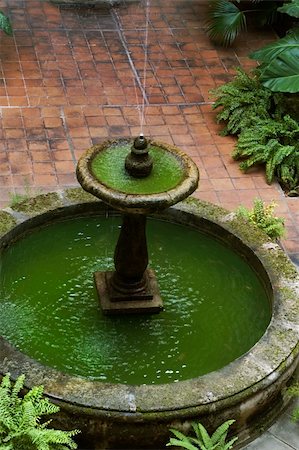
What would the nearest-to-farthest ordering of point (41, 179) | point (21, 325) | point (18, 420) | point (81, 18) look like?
point (18, 420) → point (21, 325) → point (41, 179) → point (81, 18)

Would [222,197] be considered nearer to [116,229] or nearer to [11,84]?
[116,229]

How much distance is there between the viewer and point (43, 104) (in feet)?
35.0

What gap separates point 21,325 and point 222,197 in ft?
10.5

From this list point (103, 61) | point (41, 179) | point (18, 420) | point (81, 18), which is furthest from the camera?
point (81, 18)

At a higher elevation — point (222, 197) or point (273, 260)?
point (273, 260)

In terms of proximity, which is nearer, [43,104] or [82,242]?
[82,242]

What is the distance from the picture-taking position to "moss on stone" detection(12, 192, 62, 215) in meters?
7.86

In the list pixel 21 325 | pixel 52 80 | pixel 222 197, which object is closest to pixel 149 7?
pixel 52 80

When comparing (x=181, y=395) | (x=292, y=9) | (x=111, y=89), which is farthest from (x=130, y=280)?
(x=292, y=9)

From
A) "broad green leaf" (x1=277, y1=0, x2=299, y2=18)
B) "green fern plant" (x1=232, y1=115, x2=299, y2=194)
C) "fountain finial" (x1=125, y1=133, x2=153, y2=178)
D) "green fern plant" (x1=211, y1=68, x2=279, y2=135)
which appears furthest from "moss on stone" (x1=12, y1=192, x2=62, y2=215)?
"broad green leaf" (x1=277, y1=0, x2=299, y2=18)

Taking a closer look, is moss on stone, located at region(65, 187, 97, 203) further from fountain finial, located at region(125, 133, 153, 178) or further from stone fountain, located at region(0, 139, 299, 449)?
fountain finial, located at region(125, 133, 153, 178)

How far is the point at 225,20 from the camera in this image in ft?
39.6

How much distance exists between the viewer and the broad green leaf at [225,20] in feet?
39.5

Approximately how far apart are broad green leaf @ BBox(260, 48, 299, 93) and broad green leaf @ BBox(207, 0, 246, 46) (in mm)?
2069
